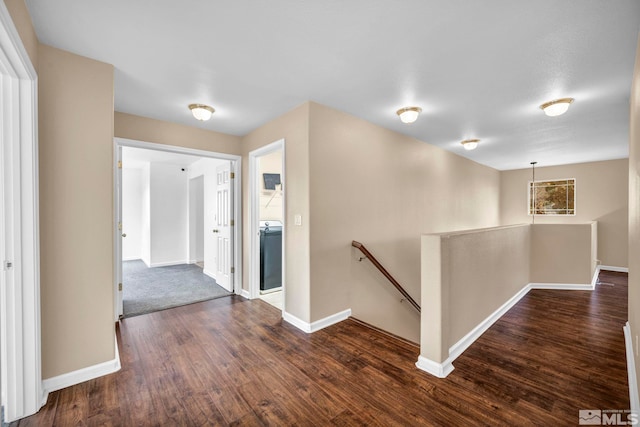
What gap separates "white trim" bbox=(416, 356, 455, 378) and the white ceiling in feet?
8.09

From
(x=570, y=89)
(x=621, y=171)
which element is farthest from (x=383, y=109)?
(x=621, y=171)

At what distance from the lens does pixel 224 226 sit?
4598 mm

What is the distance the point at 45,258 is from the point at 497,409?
3291 millimetres

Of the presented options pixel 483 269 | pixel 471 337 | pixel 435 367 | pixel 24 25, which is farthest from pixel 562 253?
pixel 24 25

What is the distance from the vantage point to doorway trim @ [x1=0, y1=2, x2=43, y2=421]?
65.1 inches

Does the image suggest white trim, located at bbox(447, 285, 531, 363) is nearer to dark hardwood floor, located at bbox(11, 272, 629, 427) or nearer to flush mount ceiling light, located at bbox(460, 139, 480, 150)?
dark hardwood floor, located at bbox(11, 272, 629, 427)

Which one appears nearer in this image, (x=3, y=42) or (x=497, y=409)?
(x=3, y=42)

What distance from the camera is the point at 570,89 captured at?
2738mm

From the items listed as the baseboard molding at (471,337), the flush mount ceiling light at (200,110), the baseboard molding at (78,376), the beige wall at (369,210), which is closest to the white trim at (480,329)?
the baseboard molding at (471,337)

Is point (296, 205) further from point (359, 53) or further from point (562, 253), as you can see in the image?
point (562, 253)

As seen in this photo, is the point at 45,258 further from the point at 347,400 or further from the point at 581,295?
the point at 581,295

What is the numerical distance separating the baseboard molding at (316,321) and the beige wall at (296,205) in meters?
0.05

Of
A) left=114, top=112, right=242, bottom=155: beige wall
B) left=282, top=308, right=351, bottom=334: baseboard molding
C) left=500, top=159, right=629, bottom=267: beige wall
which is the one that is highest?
left=114, top=112, right=242, bottom=155: beige wall

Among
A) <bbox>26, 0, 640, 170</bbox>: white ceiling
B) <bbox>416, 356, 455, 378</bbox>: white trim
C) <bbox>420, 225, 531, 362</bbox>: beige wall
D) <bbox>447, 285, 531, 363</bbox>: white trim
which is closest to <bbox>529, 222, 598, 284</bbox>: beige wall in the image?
<bbox>447, 285, 531, 363</bbox>: white trim
